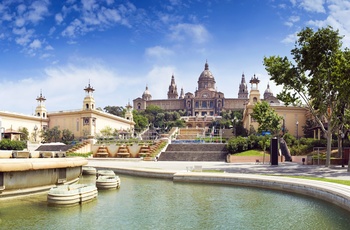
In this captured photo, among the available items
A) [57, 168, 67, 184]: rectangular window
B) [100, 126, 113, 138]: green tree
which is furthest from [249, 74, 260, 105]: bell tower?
Answer: [57, 168, 67, 184]: rectangular window

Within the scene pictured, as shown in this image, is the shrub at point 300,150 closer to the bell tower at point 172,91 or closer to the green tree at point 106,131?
the green tree at point 106,131

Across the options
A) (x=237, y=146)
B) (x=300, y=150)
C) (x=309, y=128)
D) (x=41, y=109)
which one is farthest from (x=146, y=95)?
(x=300, y=150)

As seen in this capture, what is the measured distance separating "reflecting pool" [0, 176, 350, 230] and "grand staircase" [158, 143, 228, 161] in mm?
24916

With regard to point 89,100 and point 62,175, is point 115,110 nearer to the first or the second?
point 89,100

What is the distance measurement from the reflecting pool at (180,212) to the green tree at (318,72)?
14.2 m

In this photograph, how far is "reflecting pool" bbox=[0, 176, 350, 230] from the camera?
37.0 ft

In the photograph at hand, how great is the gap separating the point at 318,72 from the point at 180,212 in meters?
20.7

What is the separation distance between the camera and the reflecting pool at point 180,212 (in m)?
11.3

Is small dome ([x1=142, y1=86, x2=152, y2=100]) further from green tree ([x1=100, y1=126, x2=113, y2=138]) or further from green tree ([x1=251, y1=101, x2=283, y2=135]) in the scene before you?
green tree ([x1=251, y1=101, x2=283, y2=135])

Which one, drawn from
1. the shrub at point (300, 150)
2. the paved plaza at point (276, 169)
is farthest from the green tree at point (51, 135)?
the shrub at point (300, 150)

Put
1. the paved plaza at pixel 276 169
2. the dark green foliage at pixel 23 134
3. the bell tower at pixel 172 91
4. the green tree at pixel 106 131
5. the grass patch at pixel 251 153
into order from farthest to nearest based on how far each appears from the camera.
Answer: the bell tower at pixel 172 91, the green tree at pixel 106 131, the dark green foliage at pixel 23 134, the grass patch at pixel 251 153, the paved plaza at pixel 276 169

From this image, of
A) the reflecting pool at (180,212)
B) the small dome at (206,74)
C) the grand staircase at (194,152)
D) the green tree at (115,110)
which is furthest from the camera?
the small dome at (206,74)

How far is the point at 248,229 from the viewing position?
10844 millimetres

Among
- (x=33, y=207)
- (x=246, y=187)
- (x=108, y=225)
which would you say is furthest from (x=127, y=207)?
(x=246, y=187)
